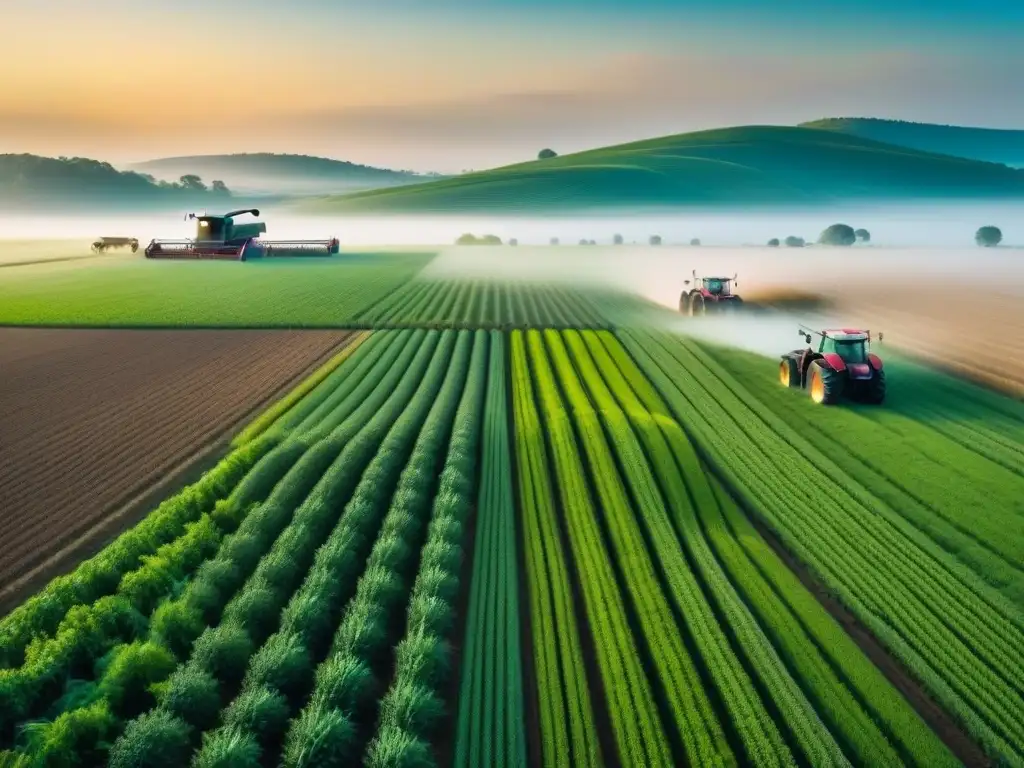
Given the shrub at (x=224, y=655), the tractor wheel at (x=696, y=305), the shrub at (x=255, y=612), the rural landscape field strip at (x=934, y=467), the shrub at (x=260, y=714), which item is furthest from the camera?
the tractor wheel at (x=696, y=305)

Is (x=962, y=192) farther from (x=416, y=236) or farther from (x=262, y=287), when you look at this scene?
(x=262, y=287)

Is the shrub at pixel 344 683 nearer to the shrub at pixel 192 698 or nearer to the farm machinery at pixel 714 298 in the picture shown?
the shrub at pixel 192 698

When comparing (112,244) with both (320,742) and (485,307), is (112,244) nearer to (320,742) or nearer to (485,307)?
(485,307)

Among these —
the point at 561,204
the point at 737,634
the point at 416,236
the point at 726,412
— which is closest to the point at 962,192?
the point at 561,204

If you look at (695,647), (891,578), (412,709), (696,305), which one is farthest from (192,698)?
(696,305)

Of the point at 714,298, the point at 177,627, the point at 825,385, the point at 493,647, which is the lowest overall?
the point at 493,647

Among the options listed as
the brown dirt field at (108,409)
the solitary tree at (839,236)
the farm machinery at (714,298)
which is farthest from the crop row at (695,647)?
the solitary tree at (839,236)
